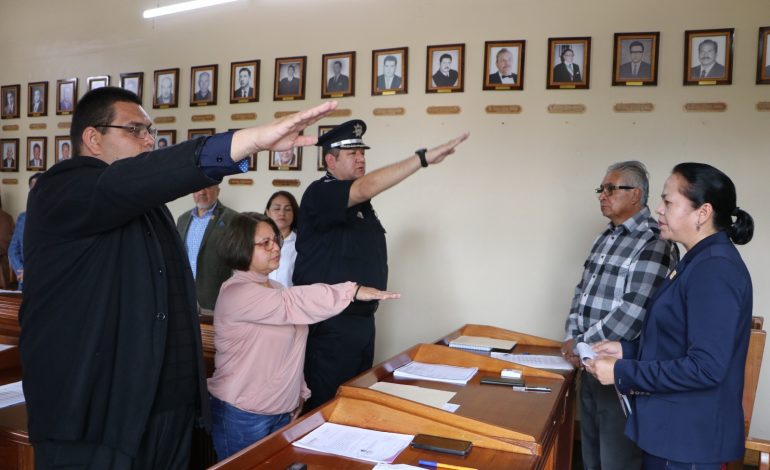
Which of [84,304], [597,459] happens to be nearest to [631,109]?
[597,459]

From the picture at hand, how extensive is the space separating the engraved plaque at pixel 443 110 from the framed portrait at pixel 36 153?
13.5ft

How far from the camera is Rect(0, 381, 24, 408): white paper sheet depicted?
2.12 m

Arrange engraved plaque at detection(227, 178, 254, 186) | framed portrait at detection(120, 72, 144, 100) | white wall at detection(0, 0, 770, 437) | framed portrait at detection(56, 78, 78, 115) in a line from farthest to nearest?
framed portrait at detection(56, 78, 78, 115) < framed portrait at detection(120, 72, 144, 100) < engraved plaque at detection(227, 178, 254, 186) < white wall at detection(0, 0, 770, 437)

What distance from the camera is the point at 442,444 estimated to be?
1.54 metres

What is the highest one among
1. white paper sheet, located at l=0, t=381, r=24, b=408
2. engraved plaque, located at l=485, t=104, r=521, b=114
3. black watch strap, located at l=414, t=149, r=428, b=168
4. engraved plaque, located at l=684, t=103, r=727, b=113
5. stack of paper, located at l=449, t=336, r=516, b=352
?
engraved plaque, located at l=485, t=104, r=521, b=114

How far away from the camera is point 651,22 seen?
155 inches

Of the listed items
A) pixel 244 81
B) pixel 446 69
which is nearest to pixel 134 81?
pixel 244 81

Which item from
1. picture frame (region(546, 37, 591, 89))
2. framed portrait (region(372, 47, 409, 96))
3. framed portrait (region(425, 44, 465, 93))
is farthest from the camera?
framed portrait (region(372, 47, 409, 96))

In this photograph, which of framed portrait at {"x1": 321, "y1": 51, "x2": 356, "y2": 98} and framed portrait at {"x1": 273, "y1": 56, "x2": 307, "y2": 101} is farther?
framed portrait at {"x1": 273, "y1": 56, "x2": 307, "y2": 101}

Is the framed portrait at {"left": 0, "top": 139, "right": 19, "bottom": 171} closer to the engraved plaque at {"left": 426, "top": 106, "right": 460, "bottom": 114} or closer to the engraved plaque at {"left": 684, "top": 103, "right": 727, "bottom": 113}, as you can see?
the engraved plaque at {"left": 426, "top": 106, "right": 460, "bottom": 114}

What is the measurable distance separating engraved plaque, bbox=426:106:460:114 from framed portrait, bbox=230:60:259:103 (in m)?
1.58

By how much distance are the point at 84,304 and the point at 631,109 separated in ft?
11.7

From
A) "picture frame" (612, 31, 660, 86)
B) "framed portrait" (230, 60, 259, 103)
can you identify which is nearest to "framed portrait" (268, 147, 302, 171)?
"framed portrait" (230, 60, 259, 103)

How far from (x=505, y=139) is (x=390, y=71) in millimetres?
1047
